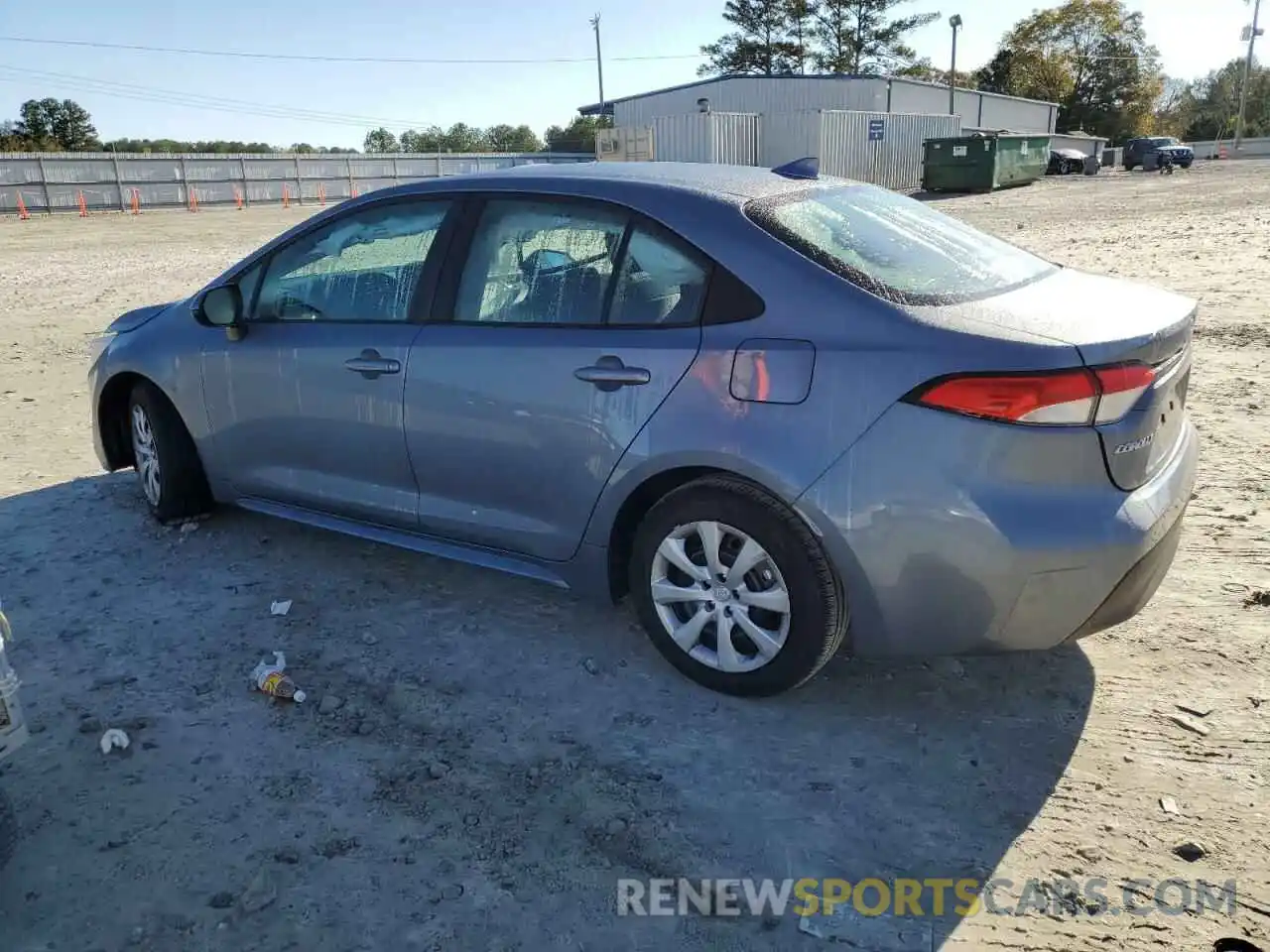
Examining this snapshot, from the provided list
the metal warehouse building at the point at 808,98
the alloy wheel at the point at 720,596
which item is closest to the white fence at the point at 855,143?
the metal warehouse building at the point at 808,98

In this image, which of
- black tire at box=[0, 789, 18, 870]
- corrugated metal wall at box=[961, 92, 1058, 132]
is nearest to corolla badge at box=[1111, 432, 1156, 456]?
black tire at box=[0, 789, 18, 870]

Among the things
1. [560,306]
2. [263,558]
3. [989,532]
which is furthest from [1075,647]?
[263,558]

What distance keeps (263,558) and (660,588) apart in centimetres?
216

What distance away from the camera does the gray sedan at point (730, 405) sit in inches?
107

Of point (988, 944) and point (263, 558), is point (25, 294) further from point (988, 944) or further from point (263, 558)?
point (988, 944)

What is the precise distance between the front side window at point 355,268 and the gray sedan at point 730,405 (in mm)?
12

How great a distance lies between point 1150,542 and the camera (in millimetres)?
2820

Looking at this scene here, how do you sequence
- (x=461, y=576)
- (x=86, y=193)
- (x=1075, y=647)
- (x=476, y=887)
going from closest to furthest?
(x=476, y=887) → (x=1075, y=647) → (x=461, y=576) → (x=86, y=193)

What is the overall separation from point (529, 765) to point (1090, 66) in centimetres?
8656

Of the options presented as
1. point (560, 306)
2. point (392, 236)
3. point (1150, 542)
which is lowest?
point (1150, 542)

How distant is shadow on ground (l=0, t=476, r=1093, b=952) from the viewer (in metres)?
2.41

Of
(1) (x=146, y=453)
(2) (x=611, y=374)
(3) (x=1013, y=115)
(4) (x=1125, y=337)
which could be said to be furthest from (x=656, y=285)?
(3) (x=1013, y=115)

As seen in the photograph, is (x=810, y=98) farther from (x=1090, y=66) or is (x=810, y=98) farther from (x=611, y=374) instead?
(x=611, y=374)

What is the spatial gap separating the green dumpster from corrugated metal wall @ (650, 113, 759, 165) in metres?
6.94
